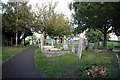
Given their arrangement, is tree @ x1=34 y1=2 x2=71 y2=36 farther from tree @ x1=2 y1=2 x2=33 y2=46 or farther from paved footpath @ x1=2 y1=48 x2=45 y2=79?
paved footpath @ x1=2 y1=48 x2=45 y2=79

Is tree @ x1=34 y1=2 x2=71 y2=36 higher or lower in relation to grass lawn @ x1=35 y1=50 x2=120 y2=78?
higher

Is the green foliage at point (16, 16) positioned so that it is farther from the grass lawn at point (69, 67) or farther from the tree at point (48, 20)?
the grass lawn at point (69, 67)

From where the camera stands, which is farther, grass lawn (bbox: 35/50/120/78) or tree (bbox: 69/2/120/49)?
tree (bbox: 69/2/120/49)

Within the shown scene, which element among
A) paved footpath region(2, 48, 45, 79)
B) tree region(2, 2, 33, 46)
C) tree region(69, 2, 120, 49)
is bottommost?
paved footpath region(2, 48, 45, 79)

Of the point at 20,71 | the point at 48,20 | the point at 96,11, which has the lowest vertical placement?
the point at 20,71

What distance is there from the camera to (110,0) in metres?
15.4

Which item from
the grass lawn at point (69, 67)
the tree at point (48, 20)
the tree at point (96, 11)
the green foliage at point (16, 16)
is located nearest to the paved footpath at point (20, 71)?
the grass lawn at point (69, 67)

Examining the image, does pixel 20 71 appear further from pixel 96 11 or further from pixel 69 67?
pixel 96 11

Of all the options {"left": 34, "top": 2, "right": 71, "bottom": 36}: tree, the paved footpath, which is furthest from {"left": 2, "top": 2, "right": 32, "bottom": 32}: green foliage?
the paved footpath

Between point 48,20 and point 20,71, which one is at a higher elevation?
point 48,20

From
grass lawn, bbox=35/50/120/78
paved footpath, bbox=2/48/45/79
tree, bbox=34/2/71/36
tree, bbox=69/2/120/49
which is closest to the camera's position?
paved footpath, bbox=2/48/45/79

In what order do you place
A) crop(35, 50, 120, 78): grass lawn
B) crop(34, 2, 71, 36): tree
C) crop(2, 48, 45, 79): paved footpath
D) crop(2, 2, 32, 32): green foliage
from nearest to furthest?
crop(2, 48, 45, 79): paved footpath
crop(35, 50, 120, 78): grass lawn
crop(2, 2, 32, 32): green foliage
crop(34, 2, 71, 36): tree

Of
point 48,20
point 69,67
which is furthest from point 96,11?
point 48,20

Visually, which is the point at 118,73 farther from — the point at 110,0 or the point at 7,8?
the point at 7,8
